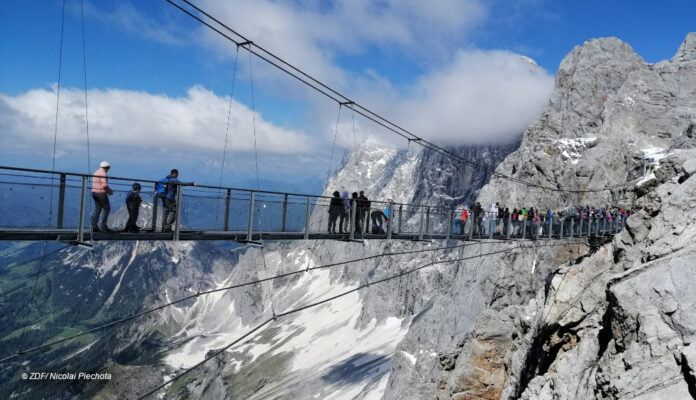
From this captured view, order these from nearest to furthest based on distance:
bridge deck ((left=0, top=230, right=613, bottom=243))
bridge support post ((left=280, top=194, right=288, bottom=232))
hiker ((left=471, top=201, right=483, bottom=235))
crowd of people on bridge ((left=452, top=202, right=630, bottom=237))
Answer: bridge deck ((left=0, top=230, right=613, bottom=243))
bridge support post ((left=280, top=194, right=288, bottom=232))
crowd of people on bridge ((left=452, top=202, right=630, bottom=237))
hiker ((left=471, top=201, right=483, bottom=235))

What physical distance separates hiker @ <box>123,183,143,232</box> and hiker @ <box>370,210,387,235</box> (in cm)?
841

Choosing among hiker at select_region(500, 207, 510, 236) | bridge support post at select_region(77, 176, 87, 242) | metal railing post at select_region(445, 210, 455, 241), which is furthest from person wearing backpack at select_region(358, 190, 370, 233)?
hiker at select_region(500, 207, 510, 236)

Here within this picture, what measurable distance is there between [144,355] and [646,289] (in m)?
194

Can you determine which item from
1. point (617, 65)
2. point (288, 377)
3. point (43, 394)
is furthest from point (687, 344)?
point (43, 394)

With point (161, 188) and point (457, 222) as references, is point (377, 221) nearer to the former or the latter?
point (457, 222)

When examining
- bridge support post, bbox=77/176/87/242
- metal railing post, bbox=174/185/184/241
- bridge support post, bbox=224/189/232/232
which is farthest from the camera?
bridge support post, bbox=224/189/232/232

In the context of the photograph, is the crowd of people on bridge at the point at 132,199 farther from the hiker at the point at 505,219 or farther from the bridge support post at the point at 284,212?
the hiker at the point at 505,219

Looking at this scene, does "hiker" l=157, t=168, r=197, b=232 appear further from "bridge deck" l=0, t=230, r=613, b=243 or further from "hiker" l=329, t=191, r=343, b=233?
"hiker" l=329, t=191, r=343, b=233

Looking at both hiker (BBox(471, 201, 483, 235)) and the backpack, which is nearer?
the backpack

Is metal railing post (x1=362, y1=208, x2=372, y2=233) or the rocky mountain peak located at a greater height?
the rocky mountain peak

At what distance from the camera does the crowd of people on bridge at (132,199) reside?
34.4 feet

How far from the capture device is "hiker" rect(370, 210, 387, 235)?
1766cm

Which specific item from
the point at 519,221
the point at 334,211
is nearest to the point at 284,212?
the point at 334,211

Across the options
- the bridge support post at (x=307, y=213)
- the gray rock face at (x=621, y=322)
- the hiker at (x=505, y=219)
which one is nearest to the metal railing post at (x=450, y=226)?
the gray rock face at (x=621, y=322)
